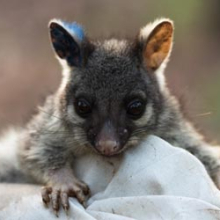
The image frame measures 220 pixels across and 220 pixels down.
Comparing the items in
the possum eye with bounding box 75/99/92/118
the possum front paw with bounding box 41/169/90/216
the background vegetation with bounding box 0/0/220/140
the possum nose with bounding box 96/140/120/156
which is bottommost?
the possum front paw with bounding box 41/169/90/216

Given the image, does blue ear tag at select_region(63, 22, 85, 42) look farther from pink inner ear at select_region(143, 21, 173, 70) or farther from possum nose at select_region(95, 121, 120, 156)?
possum nose at select_region(95, 121, 120, 156)

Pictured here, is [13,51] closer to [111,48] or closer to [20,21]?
[20,21]

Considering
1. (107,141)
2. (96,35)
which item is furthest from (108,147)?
(96,35)

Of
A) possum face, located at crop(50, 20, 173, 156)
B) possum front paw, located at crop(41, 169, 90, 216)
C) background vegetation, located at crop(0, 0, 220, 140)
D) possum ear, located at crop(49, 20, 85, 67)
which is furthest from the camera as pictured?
background vegetation, located at crop(0, 0, 220, 140)

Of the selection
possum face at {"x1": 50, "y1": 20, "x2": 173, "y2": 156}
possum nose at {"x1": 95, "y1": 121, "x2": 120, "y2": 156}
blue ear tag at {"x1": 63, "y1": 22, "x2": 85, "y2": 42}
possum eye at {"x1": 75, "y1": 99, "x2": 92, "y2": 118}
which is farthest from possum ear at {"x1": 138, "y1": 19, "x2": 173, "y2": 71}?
possum nose at {"x1": 95, "y1": 121, "x2": 120, "y2": 156}

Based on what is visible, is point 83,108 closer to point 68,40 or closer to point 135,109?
point 135,109

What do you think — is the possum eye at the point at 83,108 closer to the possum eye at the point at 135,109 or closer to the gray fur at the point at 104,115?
the gray fur at the point at 104,115

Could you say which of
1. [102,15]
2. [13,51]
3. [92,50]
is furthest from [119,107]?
[102,15]

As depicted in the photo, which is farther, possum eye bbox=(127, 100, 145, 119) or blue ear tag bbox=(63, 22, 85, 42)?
blue ear tag bbox=(63, 22, 85, 42)
